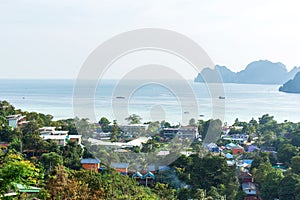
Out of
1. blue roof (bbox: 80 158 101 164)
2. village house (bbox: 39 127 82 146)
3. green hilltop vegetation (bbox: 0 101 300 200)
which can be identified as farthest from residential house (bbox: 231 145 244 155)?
blue roof (bbox: 80 158 101 164)

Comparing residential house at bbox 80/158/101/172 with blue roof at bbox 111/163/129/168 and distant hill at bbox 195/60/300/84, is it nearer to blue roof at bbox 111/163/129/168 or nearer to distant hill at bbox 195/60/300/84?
blue roof at bbox 111/163/129/168

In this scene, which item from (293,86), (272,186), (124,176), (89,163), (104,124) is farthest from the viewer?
(293,86)

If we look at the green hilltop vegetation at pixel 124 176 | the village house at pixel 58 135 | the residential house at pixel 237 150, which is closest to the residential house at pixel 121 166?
the green hilltop vegetation at pixel 124 176

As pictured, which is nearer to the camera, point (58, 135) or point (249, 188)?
point (249, 188)

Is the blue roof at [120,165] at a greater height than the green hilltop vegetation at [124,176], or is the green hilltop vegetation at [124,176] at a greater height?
the green hilltop vegetation at [124,176]

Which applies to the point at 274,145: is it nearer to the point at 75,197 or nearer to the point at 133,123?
the point at 133,123

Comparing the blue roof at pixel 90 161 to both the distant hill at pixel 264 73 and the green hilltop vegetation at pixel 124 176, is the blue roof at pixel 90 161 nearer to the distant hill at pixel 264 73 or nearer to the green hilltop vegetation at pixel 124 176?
the green hilltop vegetation at pixel 124 176

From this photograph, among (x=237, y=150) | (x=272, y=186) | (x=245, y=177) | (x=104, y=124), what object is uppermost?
(x=104, y=124)

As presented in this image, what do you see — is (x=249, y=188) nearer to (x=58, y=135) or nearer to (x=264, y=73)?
(x=58, y=135)

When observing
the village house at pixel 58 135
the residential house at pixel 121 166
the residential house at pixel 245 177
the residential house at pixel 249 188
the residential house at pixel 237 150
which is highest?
the village house at pixel 58 135

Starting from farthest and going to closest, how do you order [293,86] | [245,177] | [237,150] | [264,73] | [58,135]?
[264,73], [293,86], [237,150], [58,135], [245,177]

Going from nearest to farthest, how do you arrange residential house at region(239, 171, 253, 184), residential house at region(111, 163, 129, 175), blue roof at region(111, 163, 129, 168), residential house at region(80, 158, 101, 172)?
1. residential house at region(239, 171, 253, 184)
2. residential house at region(80, 158, 101, 172)
3. residential house at region(111, 163, 129, 175)
4. blue roof at region(111, 163, 129, 168)

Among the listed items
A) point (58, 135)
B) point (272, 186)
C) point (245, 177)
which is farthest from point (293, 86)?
point (272, 186)

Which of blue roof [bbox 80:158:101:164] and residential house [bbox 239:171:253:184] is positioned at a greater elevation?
blue roof [bbox 80:158:101:164]
